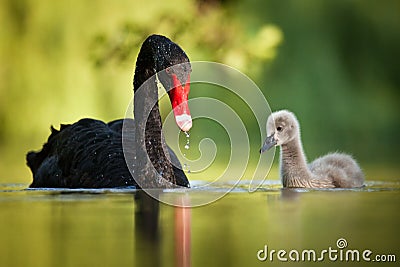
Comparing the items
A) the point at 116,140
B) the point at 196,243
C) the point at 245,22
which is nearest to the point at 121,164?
the point at 116,140

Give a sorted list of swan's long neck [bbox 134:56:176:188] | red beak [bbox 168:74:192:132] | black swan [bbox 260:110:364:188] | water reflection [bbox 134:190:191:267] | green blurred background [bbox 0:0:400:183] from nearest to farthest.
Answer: water reflection [bbox 134:190:191:267] < red beak [bbox 168:74:192:132] < swan's long neck [bbox 134:56:176:188] < black swan [bbox 260:110:364:188] < green blurred background [bbox 0:0:400:183]

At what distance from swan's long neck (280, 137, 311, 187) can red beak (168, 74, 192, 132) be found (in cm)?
90

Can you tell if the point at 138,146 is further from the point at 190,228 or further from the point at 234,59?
the point at 234,59

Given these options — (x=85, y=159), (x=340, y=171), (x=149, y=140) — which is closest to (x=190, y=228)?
(x=149, y=140)

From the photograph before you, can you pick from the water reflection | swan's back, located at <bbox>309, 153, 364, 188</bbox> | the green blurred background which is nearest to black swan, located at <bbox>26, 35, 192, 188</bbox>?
the water reflection

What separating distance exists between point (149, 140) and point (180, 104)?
598 millimetres

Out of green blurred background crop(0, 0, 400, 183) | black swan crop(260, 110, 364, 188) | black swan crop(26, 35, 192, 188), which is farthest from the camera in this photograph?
green blurred background crop(0, 0, 400, 183)

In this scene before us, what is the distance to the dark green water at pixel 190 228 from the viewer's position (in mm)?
2697

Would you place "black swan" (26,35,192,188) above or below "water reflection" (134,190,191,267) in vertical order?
above

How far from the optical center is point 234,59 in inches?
303

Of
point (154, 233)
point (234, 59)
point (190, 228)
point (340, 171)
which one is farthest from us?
point (234, 59)

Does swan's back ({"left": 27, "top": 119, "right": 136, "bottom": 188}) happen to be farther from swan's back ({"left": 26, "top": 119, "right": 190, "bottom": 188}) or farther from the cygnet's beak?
the cygnet's beak

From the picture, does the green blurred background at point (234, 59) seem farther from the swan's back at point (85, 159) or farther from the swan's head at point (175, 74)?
the swan's head at point (175, 74)

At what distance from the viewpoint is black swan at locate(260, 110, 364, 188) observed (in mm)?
4863
